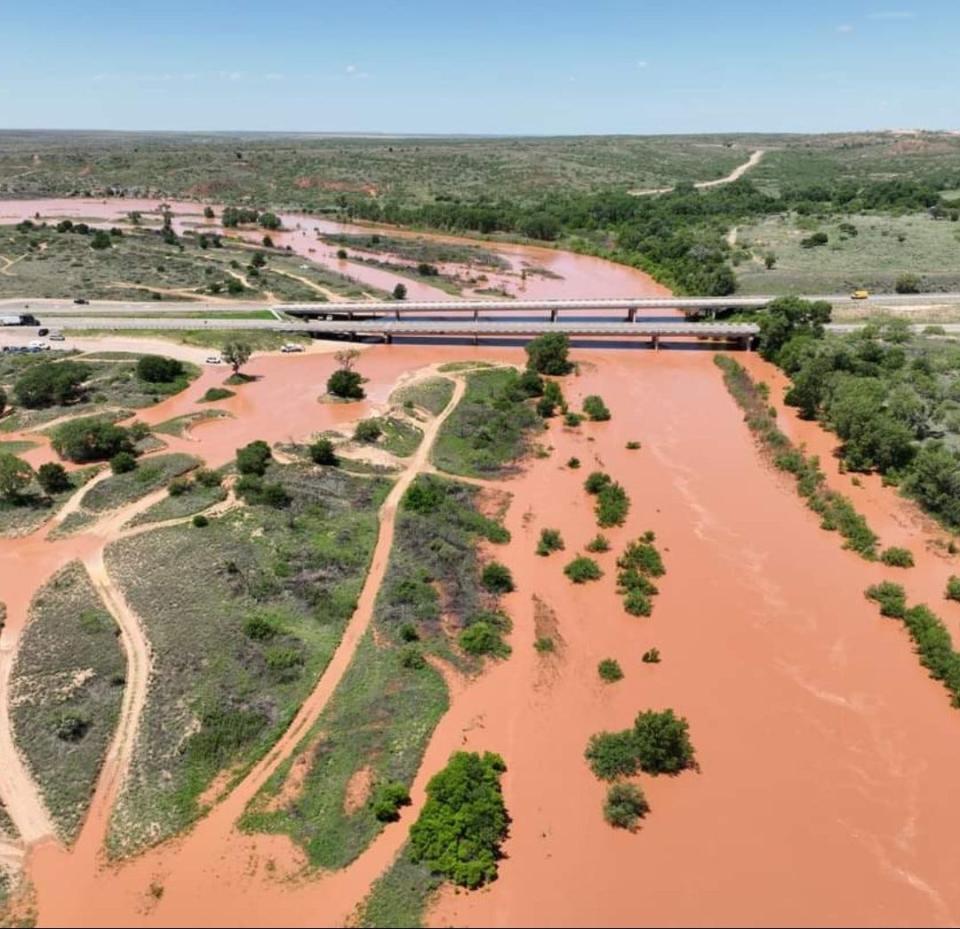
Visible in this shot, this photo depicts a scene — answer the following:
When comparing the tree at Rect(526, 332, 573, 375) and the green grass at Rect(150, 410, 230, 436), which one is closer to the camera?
the green grass at Rect(150, 410, 230, 436)

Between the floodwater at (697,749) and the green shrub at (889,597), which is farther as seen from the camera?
the green shrub at (889,597)

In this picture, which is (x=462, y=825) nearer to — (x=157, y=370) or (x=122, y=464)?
(x=122, y=464)

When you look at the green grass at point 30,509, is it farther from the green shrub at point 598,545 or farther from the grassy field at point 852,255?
the grassy field at point 852,255

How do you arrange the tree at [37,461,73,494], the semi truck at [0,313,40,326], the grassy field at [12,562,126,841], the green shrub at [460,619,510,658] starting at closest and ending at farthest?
the grassy field at [12,562,126,841]
the green shrub at [460,619,510,658]
the tree at [37,461,73,494]
the semi truck at [0,313,40,326]

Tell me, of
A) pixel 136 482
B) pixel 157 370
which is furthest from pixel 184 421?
pixel 136 482

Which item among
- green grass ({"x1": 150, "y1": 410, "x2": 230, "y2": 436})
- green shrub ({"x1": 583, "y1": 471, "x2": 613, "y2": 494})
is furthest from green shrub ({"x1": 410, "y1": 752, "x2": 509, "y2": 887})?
green grass ({"x1": 150, "y1": 410, "x2": 230, "y2": 436})

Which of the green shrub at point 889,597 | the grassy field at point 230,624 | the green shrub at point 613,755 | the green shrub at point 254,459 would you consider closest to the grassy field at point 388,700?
the grassy field at point 230,624

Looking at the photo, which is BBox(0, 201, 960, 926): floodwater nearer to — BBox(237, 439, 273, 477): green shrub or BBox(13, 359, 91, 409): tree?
BBox(237, 439, 273, 477): green shrub
